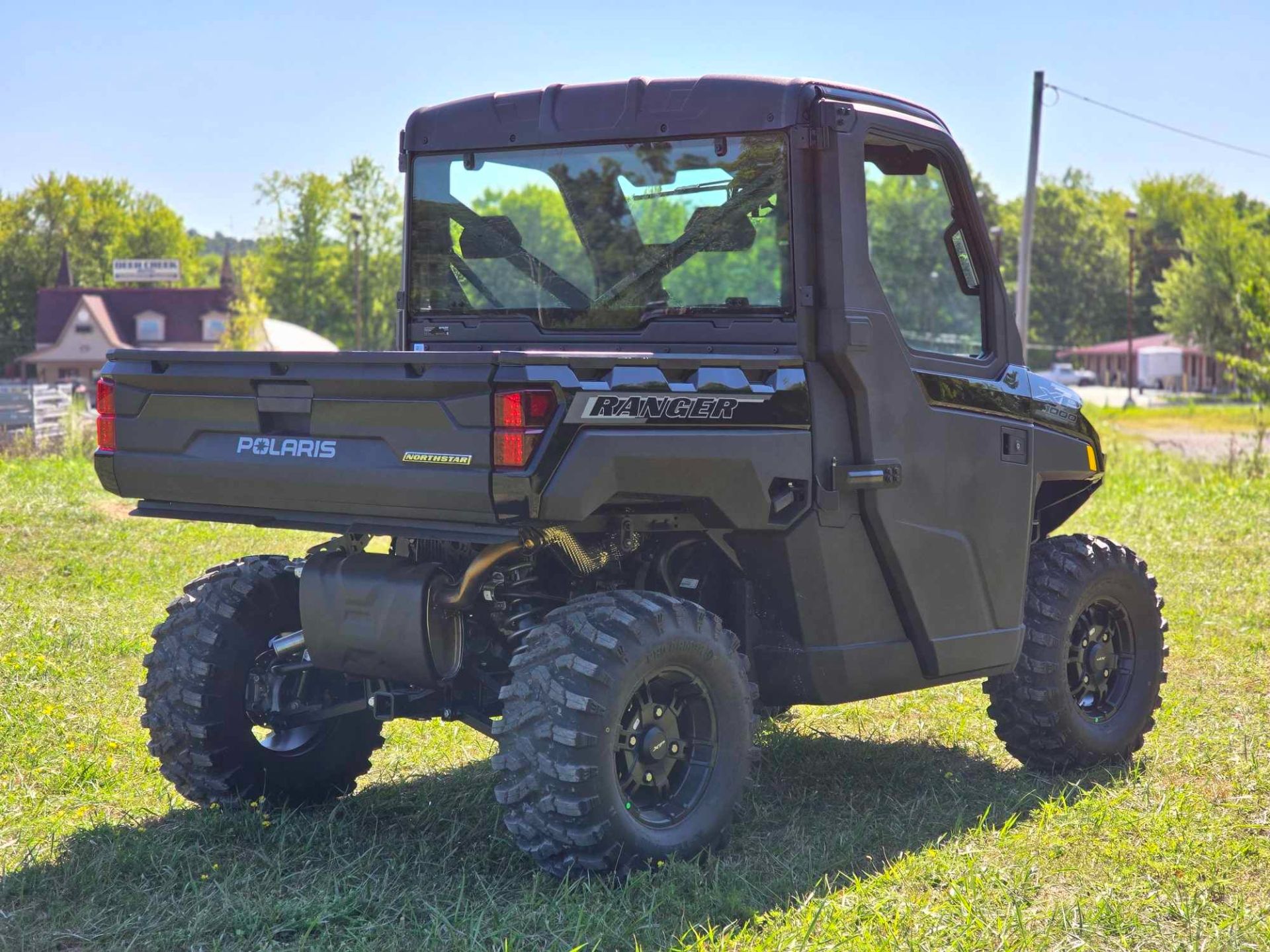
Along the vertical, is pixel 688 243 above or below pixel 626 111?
below

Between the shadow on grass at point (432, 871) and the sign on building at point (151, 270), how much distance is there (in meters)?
91.8

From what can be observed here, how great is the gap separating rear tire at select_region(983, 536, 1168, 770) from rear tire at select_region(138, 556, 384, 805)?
8.86 feet

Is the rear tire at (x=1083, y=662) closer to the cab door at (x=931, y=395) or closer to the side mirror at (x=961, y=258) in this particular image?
the cab door at (x=931, y=395)

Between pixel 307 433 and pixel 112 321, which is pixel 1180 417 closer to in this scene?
pixel 307 433

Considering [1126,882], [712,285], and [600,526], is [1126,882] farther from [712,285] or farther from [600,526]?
[712,285]

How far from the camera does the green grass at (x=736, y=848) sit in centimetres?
411

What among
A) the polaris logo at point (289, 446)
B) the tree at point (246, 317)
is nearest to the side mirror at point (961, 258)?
the polaris logo at point (289, 446)

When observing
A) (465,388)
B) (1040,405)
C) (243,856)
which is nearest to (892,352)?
(1040,405)

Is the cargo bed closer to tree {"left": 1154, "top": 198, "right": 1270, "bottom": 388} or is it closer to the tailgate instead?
the tailgate

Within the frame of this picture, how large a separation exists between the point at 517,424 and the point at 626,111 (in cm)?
149

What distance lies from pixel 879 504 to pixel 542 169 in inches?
67.7

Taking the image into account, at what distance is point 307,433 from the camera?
4539 millimetres

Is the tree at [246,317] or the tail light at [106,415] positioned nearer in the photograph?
the tail light at [106,415]

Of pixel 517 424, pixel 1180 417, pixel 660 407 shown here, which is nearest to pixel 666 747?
pixel 660 407
